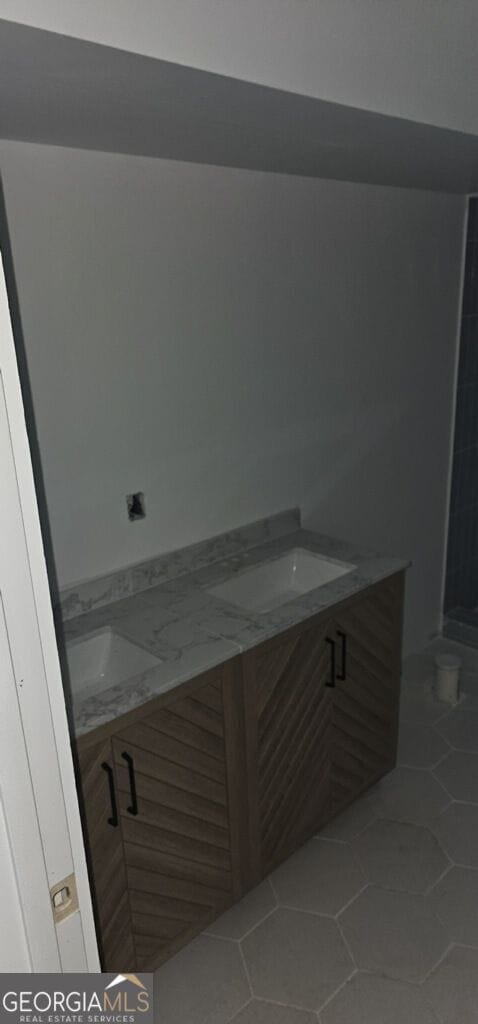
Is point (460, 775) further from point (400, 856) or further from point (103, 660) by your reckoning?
point (103, 660)

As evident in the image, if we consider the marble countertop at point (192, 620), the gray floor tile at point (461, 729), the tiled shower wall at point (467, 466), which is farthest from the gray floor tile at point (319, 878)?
the tiled shower wall at point (467, 466)

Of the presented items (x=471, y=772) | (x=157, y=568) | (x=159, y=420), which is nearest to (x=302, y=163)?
(x=159, y=420)

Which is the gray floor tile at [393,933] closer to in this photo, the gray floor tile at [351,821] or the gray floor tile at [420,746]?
the gray floor tile at [351,821]

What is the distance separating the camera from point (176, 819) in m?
2.04

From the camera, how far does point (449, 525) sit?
384 cm

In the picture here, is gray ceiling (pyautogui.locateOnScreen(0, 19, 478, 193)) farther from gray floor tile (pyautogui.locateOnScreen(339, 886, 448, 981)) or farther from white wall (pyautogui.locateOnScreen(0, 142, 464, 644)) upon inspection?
gray floor tile (pyautogui.locateOnScreen(339, 886, 448, 981))

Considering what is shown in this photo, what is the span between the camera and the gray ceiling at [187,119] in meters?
1.20

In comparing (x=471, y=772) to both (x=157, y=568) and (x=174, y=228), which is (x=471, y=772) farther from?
(x=174, y=228)

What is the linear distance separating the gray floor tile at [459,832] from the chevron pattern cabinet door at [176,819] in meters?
0.83

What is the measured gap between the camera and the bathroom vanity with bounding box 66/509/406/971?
1.89 m

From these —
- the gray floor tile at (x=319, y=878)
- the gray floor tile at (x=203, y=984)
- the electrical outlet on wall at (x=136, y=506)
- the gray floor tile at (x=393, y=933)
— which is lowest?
the gray floor tile at (x=203, y=984)

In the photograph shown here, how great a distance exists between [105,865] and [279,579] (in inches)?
46.0

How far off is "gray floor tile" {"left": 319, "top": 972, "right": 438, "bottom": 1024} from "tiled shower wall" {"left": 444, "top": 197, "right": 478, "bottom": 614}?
2.15 m

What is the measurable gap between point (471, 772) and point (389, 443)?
1401 mm
